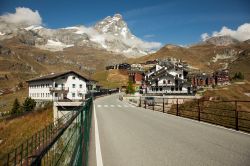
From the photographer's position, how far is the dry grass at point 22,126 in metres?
39.4

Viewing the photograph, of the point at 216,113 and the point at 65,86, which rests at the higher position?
the point at 65,86

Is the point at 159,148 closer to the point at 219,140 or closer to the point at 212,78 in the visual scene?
the point at 219,140

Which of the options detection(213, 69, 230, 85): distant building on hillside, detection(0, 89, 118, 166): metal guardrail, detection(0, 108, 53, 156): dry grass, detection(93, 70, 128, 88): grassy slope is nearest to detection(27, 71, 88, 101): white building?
detection(0, 108, 53, 156): dry grass

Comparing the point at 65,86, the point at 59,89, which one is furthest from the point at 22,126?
the point at 65,86

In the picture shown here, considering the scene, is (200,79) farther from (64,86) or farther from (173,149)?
(173,149)

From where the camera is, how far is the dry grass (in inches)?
1549

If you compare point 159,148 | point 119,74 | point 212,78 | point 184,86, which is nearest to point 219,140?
point 159,148

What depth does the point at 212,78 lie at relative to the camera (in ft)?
461

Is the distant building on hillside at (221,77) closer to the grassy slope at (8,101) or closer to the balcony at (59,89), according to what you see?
the balcony at (59,89)

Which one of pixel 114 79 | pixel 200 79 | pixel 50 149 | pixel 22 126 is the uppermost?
pixel 114 79

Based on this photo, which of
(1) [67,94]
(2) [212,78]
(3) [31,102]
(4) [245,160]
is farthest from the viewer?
(2) [212,78]

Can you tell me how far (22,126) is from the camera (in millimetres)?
44344

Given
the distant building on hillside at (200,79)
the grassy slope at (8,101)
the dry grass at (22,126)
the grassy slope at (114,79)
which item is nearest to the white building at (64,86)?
the grassy slope at (8,101)

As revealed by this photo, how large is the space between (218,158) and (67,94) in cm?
7755
